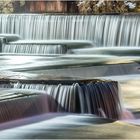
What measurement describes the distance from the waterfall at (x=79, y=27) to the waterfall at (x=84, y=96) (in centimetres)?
885

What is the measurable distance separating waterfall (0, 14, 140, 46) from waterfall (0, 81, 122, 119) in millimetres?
8854

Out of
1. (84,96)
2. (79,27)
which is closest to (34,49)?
(79,27)

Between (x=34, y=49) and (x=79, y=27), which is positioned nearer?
(x=34, y=49)

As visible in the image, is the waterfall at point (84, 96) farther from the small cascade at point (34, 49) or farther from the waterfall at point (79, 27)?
the waterfall at point (79, 27)

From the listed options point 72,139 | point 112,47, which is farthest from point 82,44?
point 72,139

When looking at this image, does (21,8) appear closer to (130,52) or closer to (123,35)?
(123,35)

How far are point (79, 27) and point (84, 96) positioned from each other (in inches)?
414

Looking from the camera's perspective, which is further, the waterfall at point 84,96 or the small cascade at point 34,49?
the small cascade at point 34,49

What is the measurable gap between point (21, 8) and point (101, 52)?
407 inches

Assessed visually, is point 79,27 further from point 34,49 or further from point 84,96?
point 84,96

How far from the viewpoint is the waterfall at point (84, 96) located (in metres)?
8.62

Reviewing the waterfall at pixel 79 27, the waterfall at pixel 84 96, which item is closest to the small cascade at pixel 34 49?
the waterfall at pixel 79 27

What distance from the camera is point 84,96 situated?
8656 mm

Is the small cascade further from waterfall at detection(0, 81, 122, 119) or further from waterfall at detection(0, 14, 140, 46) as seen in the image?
waterfall at detection(0, 81, 122, 119)
